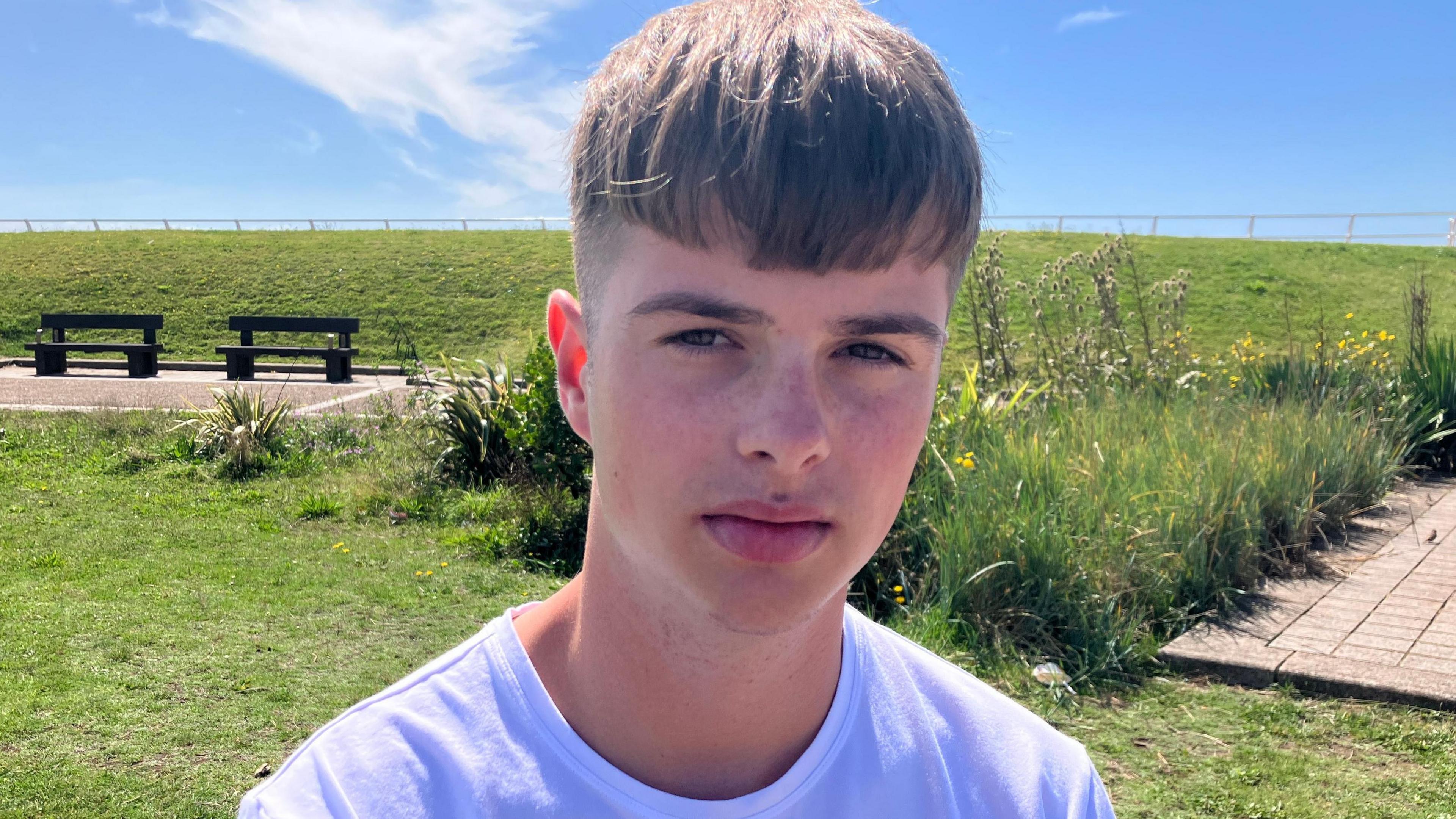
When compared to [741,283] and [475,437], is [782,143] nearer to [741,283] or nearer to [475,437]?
[741,283]

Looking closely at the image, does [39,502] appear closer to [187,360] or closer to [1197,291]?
[187,360]

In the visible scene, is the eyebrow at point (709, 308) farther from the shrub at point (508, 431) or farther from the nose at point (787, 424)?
the shrub at point (508, 431)

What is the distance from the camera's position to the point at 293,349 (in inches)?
697

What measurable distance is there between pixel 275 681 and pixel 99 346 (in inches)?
654

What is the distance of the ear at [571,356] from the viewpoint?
126 cm

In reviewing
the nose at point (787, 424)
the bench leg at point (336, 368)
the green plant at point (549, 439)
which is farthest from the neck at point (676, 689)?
the bench leg at point (336, 368)

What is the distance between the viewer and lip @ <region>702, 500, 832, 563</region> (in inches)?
40.7

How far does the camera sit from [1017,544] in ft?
16.2

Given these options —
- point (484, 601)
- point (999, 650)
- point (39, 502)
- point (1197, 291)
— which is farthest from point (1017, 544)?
point (1197, 291)

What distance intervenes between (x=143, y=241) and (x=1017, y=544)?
36.4 meters

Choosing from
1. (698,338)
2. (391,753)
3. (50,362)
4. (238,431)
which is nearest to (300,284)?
(50,362)

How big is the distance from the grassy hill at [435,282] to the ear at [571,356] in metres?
17.2

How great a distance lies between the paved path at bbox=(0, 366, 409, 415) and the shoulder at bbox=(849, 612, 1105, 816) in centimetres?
1017

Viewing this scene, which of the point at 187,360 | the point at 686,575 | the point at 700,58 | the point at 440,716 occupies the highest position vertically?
the point at 700,58
